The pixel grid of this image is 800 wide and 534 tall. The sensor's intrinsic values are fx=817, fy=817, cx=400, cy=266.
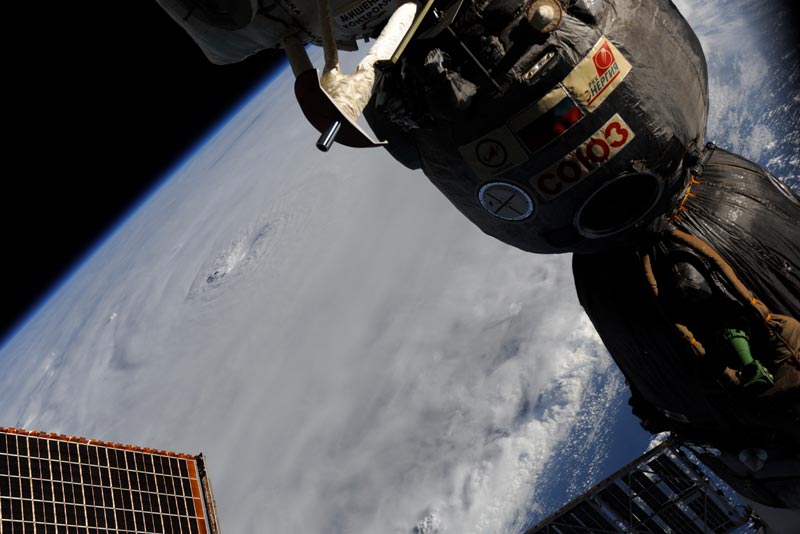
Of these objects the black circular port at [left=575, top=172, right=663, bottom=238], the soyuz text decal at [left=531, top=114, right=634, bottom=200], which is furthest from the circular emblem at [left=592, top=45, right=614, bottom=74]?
the black circular port at [left=575, top=172, right=663, bottom=238]

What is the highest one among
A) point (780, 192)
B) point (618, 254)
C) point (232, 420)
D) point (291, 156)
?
point (618, 254)

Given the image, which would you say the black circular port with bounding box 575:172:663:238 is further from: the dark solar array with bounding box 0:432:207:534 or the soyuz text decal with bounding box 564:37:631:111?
the dark solar array with bounding box 0:432:207:534

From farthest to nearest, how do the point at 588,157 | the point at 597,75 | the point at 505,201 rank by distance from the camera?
the point at 505,201 → the point at 588,157 → the point at 597,75

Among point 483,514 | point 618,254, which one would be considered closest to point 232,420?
point 483,514

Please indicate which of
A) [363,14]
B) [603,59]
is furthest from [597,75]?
[363,14]

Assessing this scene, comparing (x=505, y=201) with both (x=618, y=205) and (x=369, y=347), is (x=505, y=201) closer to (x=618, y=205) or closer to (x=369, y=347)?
(x=618, y=205)

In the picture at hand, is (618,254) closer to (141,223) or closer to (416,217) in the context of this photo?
(416,217)
